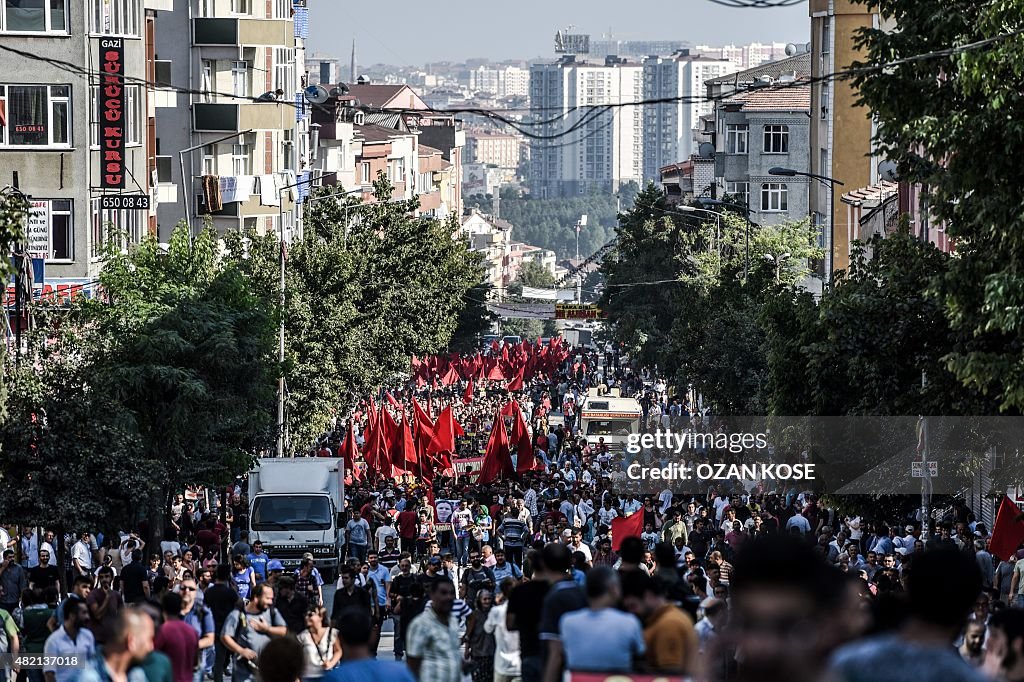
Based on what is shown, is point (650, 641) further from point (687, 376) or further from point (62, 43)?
point (687, 376)

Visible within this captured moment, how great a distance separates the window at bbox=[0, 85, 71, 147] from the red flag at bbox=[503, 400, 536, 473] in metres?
10.6

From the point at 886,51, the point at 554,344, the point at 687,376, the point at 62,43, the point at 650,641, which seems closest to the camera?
the point at 650,641

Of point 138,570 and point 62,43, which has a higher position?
point 62,43

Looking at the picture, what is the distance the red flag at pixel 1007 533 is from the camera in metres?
21.9

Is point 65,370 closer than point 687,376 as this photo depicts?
Yes

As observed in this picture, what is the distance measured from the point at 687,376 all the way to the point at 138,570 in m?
30.2

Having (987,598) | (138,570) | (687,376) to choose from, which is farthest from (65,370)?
(687,376)

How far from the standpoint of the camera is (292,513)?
2950cm

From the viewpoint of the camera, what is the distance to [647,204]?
269 feet

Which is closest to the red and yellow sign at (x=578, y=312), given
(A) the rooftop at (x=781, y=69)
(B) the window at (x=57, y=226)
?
(A) the rooftop at (x=781, y=69)

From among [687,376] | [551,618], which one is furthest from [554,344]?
[551,618]

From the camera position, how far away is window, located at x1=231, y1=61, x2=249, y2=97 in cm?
6312

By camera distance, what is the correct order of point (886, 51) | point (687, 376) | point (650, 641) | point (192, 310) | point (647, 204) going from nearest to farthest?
point (650, 641) < point (886, 51) < point (192, 310) < point (687, 376) < point (647, 204)

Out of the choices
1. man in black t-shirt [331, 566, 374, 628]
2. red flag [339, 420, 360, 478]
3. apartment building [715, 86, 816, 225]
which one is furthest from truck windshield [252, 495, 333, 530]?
apartment building [715, 86, 816, 225]
